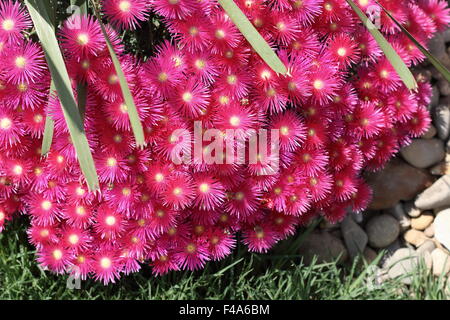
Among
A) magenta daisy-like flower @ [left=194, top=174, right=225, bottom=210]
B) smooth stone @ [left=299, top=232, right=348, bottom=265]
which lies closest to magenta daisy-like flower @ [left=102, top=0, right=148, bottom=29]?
magenta daisy-like flower @ [left=194, top=174, right=225, bottom=210]

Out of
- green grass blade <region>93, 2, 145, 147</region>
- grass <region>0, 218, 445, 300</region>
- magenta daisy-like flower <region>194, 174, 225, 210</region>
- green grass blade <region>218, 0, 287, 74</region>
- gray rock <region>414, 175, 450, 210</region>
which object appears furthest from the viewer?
gray rock <region>414, 175, 450, 210</region>

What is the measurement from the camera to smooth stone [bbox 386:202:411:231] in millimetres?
1611

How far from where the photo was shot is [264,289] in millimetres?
1418

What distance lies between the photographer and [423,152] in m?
1.55

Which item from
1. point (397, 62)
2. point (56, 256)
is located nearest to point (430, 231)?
point (397, 62)

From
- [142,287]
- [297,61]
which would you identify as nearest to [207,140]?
[297,61]

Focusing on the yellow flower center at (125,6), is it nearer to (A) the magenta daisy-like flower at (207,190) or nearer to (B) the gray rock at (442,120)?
(A) the magenta daisy-like flower at (207,190)

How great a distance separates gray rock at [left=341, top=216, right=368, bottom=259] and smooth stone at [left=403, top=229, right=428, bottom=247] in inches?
5.2

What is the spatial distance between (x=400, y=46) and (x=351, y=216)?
52 cm

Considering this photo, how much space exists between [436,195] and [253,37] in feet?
2.69

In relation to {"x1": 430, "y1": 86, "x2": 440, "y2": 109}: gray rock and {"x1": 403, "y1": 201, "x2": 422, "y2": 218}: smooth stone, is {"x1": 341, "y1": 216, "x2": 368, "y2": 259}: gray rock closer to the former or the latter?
{"x1": 403, "y1": 201, "x2": 422, "y2": 218}: smooth stone

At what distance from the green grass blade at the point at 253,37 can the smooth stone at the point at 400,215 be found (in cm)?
79

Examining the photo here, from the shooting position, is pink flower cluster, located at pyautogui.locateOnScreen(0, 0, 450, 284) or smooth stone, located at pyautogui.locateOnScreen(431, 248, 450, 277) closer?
pink flower cluster, located at pyautogui.locateOnScreen(0, 0, 450, 284)

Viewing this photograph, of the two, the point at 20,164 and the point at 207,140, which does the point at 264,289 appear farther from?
the point at 20,164
